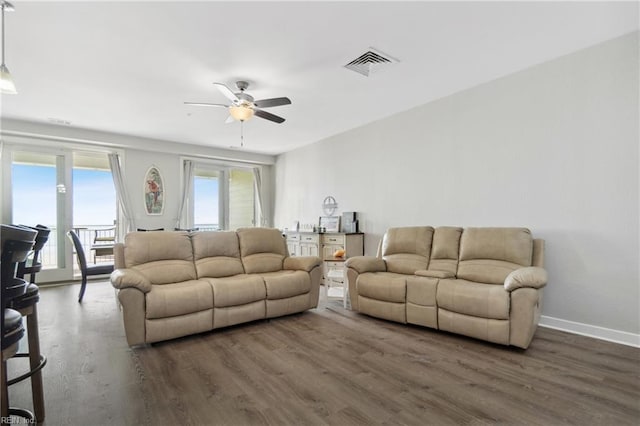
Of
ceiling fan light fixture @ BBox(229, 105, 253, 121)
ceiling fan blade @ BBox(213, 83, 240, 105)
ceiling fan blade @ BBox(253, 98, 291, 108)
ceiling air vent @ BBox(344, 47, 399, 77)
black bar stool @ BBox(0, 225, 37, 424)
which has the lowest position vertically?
black bar stool @ BBox(0, 225, 37, 424)

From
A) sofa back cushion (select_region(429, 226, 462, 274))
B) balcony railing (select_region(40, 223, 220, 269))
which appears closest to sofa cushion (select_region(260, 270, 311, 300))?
sofa back cushion (select_region(429, 226, 462, 274))

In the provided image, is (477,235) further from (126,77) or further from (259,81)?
(126,77)

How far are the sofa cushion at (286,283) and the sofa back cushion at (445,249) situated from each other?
4.93 feet

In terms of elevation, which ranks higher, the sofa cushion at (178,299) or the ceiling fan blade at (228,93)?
the ceiling fan blade at (228,93)

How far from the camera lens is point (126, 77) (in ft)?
11.9

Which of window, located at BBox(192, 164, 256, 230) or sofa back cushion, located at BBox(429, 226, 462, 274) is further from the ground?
window, located at BBox(192, 164, 256, 230)

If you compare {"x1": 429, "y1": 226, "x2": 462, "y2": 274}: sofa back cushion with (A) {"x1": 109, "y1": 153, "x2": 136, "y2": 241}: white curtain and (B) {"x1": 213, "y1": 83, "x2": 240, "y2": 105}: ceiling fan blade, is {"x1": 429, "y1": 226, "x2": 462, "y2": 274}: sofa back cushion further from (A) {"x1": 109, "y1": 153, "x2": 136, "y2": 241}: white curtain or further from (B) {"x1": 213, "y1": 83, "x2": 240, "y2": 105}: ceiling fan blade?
(A) {"x1": 109, "y1": 153, "x2": 136, "y2": 241}: white curtain

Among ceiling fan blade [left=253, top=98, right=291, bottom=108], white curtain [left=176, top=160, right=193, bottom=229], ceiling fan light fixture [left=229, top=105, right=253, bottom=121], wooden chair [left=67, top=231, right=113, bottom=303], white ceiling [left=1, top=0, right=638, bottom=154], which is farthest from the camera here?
white curtain [left=176, top=160, right=193, bottom=229]

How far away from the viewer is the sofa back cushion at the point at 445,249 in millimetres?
3691

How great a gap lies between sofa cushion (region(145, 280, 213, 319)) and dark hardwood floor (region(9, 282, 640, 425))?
304mm

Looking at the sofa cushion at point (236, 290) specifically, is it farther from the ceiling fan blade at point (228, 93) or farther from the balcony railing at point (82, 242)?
the balcony railing at point (82, 242)

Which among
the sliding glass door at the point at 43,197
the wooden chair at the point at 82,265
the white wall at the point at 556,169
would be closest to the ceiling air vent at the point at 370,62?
the white wall at the point at 556,169

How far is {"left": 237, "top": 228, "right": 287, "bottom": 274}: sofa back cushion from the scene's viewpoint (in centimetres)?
400

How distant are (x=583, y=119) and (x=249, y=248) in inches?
152
